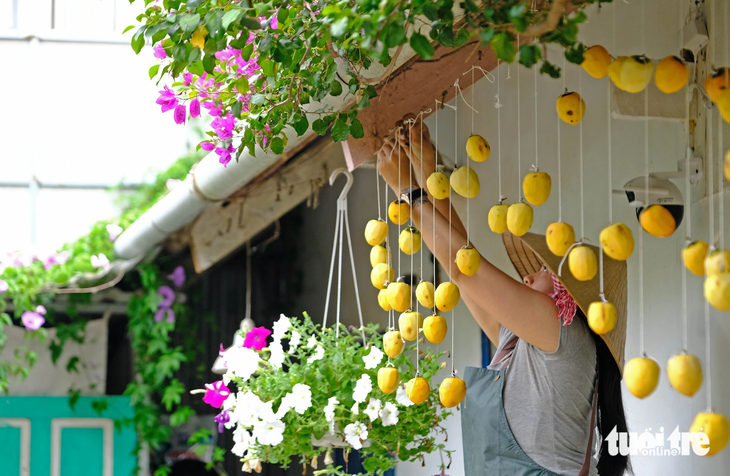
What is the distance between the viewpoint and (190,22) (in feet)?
3.23

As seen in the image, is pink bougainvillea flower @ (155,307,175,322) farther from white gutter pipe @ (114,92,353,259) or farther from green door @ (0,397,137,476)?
green door @ (0,397,137,476)

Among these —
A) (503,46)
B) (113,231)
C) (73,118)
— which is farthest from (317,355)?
(73,118)

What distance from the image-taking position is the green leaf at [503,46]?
77 cm

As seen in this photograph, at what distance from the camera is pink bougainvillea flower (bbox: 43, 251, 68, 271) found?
358 centimetres

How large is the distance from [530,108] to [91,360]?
283cm

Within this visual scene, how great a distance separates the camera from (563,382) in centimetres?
132

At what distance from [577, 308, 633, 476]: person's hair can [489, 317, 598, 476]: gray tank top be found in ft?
0.13

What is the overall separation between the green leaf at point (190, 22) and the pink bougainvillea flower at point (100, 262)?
2749mm

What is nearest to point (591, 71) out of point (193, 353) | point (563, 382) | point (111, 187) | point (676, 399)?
point (563, 382)

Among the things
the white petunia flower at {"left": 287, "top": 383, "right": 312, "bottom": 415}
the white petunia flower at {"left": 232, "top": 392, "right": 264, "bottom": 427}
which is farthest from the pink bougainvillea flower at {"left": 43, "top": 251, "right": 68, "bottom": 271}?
the white petunia flower at {"left": 287, "top": 383, "right": 312, "bottom": 415}

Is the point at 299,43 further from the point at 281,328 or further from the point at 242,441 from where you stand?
the point at 242,441

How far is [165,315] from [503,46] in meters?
3.17

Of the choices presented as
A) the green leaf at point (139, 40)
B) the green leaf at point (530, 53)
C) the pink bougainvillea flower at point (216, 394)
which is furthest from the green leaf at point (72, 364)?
the green leaf at point (530, 53)

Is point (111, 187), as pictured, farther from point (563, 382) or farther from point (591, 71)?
point (591, 71)
